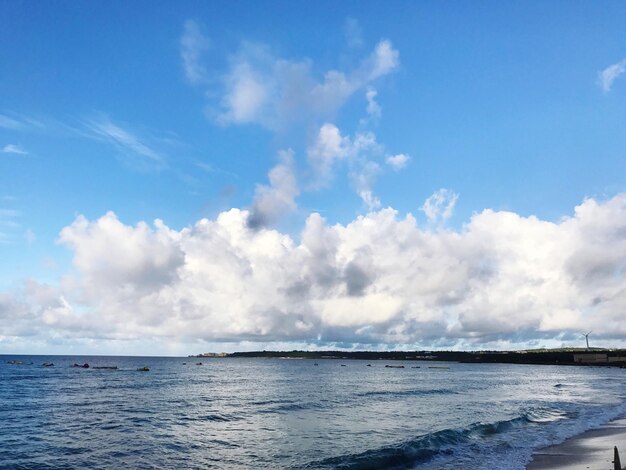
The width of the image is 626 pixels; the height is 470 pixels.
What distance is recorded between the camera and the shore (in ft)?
100

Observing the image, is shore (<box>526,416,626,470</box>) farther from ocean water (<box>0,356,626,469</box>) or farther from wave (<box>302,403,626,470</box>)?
ocean water (<box>0,356,626,469</box>)

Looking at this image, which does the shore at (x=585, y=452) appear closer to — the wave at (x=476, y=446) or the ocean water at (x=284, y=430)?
the wave at (x=476, y=446)

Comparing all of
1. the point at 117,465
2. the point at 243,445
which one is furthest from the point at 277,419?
the point at 117,465

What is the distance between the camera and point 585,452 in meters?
34.9

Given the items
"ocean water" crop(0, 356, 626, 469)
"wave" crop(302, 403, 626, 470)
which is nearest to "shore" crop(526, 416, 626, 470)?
"wave" crop(302, 403, 626, 470)

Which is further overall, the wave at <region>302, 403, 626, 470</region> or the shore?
the wave at <region>302, 403, 626, 470</region>

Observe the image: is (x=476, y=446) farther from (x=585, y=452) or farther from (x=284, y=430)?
(x=284, y=430)

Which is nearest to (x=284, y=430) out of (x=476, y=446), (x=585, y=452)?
(x=476, y=446)

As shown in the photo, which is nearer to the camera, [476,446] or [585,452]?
[585,452]

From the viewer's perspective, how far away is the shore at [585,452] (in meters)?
30.5

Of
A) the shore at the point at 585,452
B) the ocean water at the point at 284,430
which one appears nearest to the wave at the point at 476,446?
the ocean water at the point at 284,430

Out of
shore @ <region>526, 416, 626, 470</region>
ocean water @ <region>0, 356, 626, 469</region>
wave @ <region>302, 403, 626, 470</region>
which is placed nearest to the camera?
shore @ <region>526, 416, 626, 470</region>

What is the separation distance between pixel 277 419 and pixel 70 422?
22.0 meters

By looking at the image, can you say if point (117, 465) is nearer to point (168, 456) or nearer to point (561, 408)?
point (168, 456)
